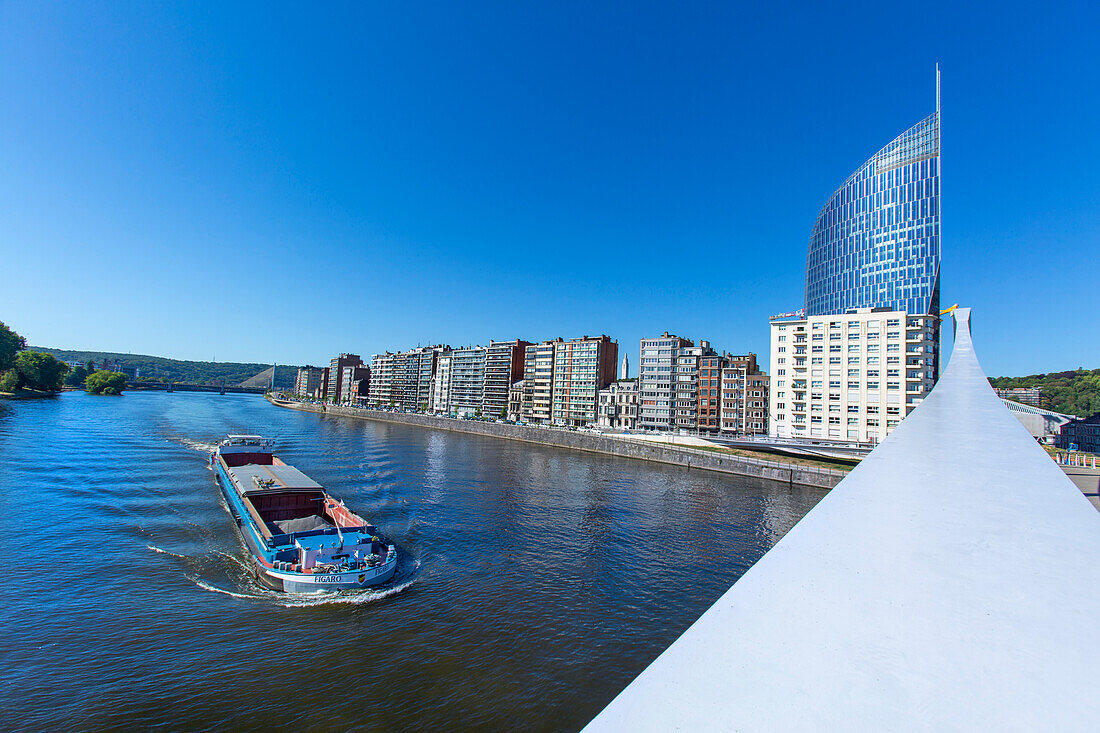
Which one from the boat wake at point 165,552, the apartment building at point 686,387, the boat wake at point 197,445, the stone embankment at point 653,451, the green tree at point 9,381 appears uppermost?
the apartment building at point 686,387

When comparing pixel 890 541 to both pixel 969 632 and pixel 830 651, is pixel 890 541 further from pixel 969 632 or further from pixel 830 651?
pixel 830 651

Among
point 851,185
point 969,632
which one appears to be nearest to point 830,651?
point 969,632

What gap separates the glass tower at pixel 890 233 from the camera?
199 feet

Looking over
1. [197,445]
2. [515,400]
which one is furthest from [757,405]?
[197,445]

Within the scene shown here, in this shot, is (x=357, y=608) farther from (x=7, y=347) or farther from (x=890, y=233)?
(x=7, y=347)

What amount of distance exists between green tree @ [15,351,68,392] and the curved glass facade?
5708 inches

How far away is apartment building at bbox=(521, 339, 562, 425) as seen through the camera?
96000 mm

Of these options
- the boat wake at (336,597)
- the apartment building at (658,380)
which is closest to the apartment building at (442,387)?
the apartment building at (658,380)

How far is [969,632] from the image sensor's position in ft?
8.75

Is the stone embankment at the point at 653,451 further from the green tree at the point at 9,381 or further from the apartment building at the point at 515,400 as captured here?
→ the green tree at the point at 9,381

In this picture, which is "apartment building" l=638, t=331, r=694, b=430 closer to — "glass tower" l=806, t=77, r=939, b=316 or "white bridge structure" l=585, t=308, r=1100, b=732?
"glass tower" l=806, t=77, r=939, b=316

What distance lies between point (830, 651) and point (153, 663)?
53.0 feet

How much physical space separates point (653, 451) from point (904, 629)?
56.6 metres

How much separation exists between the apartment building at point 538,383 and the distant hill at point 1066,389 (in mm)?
69056
